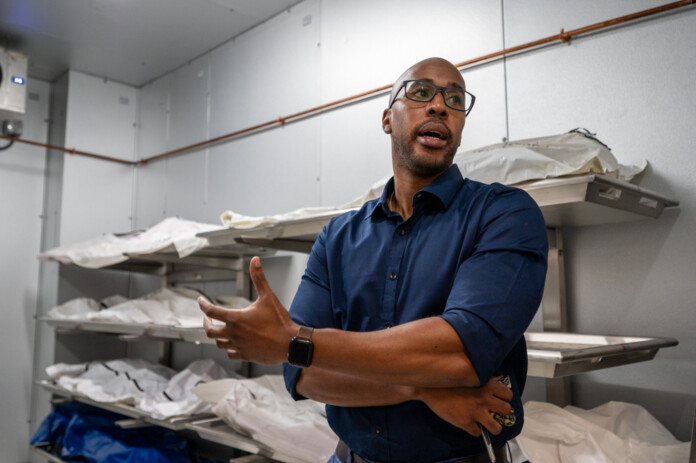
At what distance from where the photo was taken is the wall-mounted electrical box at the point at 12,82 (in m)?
3.83

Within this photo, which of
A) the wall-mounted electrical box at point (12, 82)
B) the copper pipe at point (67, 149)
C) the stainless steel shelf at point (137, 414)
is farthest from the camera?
the copper pipe at point (67, 149)

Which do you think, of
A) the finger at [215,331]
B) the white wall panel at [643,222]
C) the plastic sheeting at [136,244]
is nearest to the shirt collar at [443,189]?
the finger at [215,331]

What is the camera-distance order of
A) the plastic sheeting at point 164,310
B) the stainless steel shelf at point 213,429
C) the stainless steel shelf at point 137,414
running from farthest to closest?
the plastic sheeting at point 164,310
the stainless steel shelf at point 137,414
the stainless steel shelf at point 213,429

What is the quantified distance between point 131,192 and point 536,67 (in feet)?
11.7

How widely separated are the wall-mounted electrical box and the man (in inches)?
137

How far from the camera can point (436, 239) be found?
111cm

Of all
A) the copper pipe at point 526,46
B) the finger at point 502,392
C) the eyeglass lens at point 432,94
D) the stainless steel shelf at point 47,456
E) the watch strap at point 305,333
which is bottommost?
the stainless steel shelf at point 47,456

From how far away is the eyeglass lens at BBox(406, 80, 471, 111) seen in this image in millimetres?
1241

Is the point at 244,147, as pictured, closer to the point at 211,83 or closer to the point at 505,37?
the point at 211,83

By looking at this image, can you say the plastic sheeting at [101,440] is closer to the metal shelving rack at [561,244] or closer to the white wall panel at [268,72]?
the metal shelving rack at [561,244]

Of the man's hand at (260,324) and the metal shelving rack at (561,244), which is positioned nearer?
the man's hand at (260,324)

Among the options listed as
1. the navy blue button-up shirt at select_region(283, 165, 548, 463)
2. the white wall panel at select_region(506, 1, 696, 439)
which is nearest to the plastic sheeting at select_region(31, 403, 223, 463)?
the white wall panel at select_region(506, 1, 696, 439)

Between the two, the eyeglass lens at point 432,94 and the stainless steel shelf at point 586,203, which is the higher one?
the eyeglass lens at point 432,94

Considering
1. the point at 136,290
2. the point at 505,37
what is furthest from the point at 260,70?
the point at 136,290
